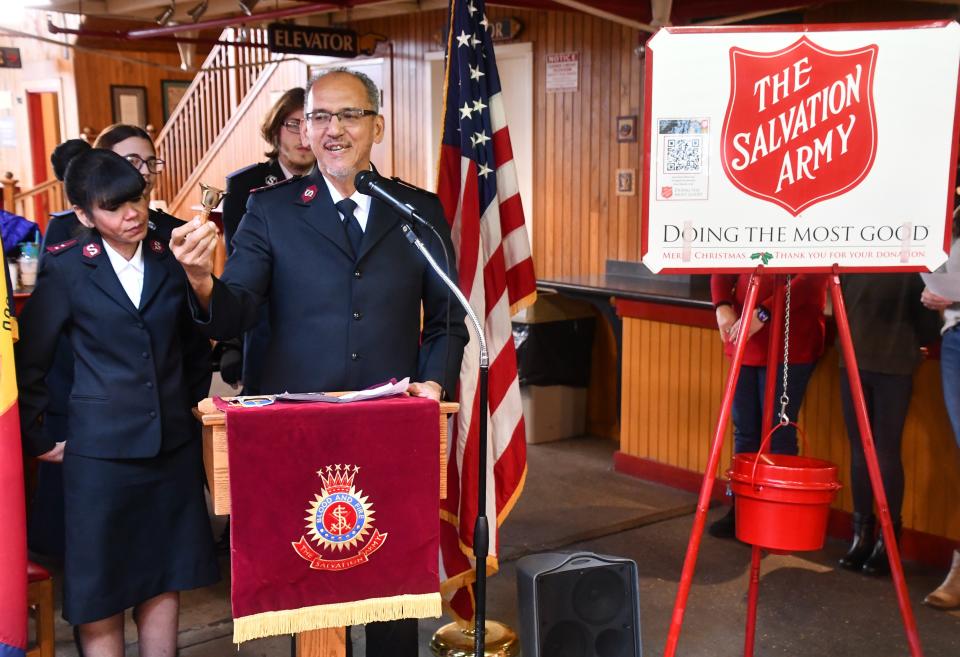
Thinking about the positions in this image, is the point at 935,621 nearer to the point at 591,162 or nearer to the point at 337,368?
the point at 337,368

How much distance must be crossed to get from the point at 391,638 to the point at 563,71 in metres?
4.39

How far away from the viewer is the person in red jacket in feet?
12.9

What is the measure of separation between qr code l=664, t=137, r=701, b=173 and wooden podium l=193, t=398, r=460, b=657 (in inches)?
32.8

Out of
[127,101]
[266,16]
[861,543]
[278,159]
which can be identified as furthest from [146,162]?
[127,101]

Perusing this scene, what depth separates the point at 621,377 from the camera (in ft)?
17.4

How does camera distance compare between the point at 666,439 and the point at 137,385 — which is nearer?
the point at 137,385

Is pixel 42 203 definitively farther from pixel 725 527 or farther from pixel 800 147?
pixel 800 147

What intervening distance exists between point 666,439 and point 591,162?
191 centimetres

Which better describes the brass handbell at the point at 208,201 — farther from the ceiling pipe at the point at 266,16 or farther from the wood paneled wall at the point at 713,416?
the ceiling pipe at the point at 266,16

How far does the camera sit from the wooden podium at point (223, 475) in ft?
6.56

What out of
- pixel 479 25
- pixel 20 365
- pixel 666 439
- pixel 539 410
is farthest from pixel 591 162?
pixel 20 365

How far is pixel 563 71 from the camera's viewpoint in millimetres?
6254

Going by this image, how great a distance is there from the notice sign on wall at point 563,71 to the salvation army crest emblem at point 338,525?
4.56 meters

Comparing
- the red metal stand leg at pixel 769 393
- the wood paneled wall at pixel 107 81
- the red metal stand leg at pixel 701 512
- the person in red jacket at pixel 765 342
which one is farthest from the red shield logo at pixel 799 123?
the wood paneled wall at pixel 107 81
